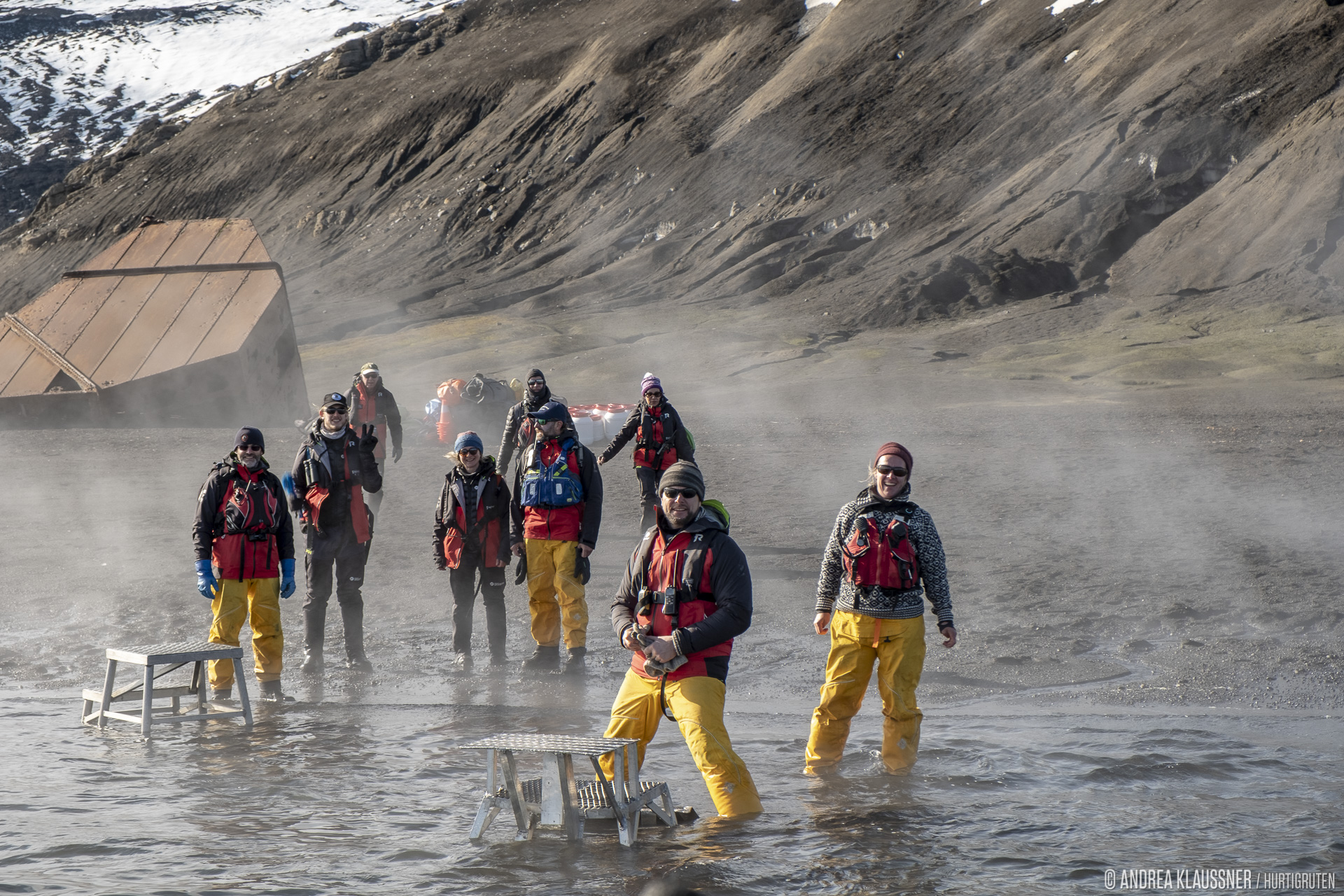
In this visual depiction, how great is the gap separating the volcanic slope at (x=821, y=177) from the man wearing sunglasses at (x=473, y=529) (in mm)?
21709

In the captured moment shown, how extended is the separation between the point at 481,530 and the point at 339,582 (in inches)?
36.1

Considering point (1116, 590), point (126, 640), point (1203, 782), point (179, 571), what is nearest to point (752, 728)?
point (1203, 782)

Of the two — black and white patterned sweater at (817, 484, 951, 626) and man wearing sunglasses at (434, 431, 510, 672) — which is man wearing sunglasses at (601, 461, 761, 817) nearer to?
black and white patterned sweater at (817, 484, 951, 626)

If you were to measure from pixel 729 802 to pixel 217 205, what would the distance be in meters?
66.4

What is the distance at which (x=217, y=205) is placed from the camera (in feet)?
213

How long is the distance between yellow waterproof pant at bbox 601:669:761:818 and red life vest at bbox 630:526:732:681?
59 mm

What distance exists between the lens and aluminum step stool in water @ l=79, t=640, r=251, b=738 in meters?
6.04

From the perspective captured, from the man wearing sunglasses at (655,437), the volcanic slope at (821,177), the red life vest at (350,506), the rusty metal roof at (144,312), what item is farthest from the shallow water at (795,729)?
the volcanic slope at (821,177)

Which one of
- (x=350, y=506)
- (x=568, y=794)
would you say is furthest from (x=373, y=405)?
(x=568, y=794)

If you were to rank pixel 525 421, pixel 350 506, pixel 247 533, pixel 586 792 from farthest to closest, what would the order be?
pixel 525 421
pixel 350 506
pixel 247 533
pixel 586 792

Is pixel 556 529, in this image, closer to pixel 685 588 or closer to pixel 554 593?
pixel 554 593

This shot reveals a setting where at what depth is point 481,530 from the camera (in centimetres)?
732

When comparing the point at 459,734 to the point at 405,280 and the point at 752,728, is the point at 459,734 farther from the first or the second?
the point at 405,280

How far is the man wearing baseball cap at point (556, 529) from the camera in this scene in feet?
23.3
